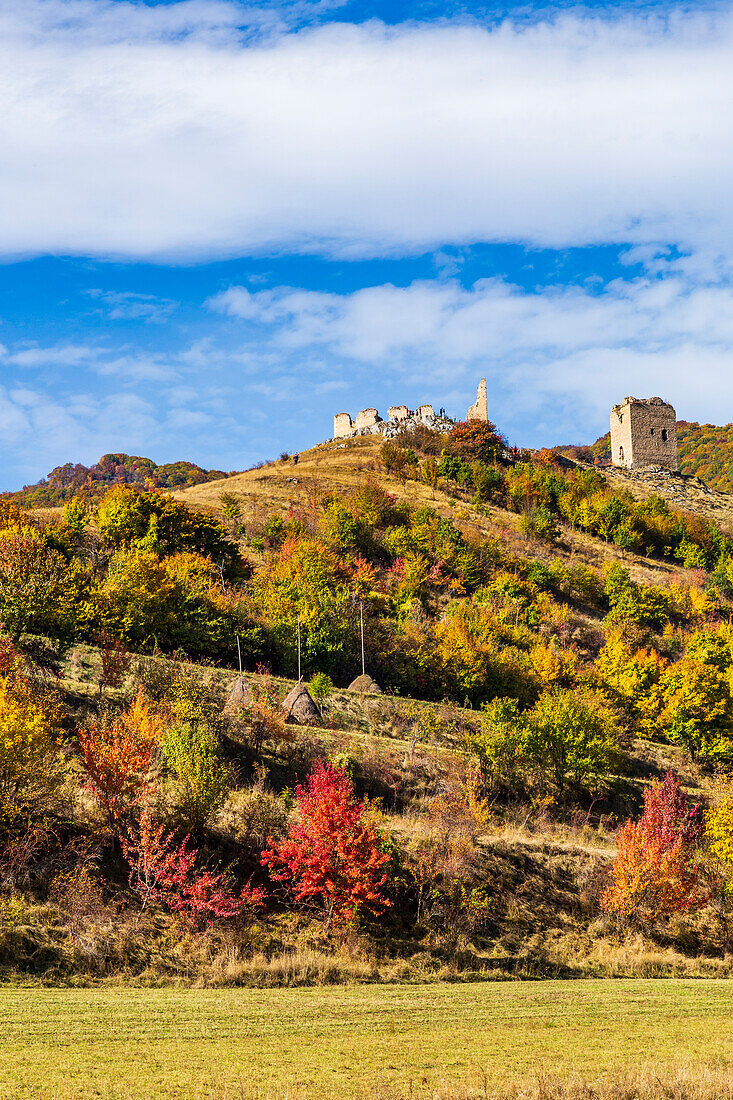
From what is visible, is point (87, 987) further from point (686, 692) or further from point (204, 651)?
point (686, 692)

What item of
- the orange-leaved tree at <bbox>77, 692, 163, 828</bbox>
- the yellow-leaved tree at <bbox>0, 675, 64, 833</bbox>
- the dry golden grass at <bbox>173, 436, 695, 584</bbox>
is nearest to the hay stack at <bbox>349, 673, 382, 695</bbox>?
the orange-leaved tree at <bbox>77, 692, 163, 828</bbox>

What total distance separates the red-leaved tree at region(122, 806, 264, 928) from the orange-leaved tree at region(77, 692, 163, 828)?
100 centimetres

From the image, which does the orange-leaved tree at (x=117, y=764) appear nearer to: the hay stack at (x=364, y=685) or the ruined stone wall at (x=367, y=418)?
the hay stack at (x=364, y=685)

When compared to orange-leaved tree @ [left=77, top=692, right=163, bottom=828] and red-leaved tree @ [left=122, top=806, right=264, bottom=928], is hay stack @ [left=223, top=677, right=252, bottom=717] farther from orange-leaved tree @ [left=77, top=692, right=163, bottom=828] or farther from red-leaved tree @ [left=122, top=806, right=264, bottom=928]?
red-leaved tree @ [left=122, top=806, right=264, bottom=928]

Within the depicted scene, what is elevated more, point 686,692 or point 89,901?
point 686,692

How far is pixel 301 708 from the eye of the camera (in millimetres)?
37656

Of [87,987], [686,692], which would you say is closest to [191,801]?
[87,987]

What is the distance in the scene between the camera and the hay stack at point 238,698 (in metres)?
33.3

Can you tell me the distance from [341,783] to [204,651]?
20258mm

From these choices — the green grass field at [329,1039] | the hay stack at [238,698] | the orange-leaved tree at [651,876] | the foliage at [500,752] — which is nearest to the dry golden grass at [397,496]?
the hay stack at [238,698]

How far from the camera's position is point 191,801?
25.7 meters

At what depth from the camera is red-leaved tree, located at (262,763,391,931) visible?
955 inches

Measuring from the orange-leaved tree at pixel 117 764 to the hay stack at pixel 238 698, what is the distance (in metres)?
6.63

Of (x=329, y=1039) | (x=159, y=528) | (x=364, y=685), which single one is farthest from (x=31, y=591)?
(x=329, y=1039)
